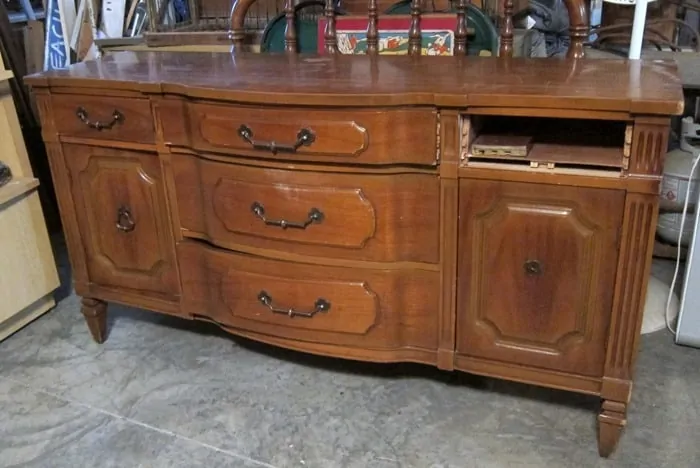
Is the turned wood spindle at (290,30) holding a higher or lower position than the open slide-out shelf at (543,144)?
higher

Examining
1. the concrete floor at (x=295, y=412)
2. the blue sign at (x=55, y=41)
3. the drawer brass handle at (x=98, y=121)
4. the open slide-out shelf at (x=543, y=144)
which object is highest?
the blue sign at (x=55, y=41)

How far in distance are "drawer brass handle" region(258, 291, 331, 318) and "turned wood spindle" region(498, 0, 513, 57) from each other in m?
0.69

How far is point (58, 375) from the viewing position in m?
1.61

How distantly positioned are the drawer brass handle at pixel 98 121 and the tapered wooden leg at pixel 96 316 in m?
0.46

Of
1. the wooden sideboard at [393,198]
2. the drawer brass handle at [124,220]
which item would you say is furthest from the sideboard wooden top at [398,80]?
the drawer brass handle at [124,220]

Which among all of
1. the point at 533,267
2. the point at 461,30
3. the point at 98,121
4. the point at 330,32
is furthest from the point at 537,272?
the point at 98,121

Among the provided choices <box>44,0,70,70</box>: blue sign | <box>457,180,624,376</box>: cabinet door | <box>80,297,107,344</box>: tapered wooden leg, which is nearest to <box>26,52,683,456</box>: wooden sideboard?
<box>457,180,624,376</box>: cabinet door

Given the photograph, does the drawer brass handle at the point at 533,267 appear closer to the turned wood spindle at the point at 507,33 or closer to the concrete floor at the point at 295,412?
the concrete floor at the point at 295,412

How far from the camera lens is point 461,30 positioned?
1562 millimetres

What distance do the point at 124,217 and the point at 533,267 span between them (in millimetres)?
877

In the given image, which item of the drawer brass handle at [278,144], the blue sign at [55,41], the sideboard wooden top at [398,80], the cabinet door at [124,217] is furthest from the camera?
the blue sign at [55,41]

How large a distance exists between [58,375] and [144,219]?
0.46m

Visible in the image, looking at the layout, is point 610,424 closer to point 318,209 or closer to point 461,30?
point 318,209

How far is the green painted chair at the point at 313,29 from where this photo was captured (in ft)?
5.25
